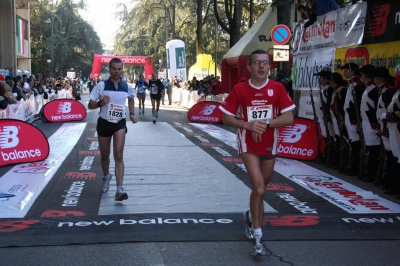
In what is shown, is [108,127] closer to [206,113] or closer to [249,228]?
[249,228]

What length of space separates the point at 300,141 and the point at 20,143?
5569 millimetres

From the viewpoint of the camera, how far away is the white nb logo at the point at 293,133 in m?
12.4

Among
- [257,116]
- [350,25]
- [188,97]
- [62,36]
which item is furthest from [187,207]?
[62,36]

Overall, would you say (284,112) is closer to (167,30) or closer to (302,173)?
(302,173)

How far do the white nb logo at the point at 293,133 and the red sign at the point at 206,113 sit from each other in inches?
373

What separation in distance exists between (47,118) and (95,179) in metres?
12.5

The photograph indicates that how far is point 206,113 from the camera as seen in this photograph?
22453 millimetres

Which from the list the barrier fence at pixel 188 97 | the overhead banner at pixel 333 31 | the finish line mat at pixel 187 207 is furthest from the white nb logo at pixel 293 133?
the barrier fence at pixel 188 97

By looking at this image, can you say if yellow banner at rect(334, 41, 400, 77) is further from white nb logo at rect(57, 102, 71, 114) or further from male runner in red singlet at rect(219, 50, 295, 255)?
white nb logo at rect(57, 102, 71, 114)

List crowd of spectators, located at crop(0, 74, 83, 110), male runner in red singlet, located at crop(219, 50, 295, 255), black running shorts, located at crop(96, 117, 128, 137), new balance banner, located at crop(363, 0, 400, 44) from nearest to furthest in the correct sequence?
male runner in red singlet, located at crop(219, 50, 295, 255), black running shorts, located at crop(96, 117, 128, 137), new balance banner, located at crop(363, 0, 400, 44), crowd of spectators, located at crop(0, 74, 83, 110)

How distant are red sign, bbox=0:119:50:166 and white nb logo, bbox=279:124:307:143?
15.9 feet

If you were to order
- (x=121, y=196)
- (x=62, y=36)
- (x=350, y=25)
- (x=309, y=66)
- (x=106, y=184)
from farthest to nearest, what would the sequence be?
1. (x=62, y=36)
2. (x=309, y=66)
3. (x=350, y=25)
4. (x=106, y=184)
5. (x=121, y=196)

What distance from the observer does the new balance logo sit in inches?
409

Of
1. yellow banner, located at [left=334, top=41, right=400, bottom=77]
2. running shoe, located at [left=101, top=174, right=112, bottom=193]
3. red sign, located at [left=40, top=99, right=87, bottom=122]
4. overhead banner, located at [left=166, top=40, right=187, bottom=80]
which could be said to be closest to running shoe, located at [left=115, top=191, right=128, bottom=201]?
running shoe, located at [left=101, top=174, right=112, bottom=193]
